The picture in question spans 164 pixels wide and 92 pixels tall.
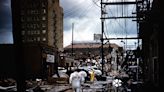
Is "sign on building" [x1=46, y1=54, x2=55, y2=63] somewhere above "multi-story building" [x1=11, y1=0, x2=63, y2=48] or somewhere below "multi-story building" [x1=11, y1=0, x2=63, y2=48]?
below

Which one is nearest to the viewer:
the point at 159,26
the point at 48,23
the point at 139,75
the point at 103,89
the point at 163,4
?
the point at 163,4

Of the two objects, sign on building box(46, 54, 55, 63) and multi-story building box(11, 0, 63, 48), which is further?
multi-story building box(11, 0, 63, 48)

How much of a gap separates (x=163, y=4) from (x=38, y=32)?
124 metres

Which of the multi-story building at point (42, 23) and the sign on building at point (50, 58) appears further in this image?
the multi-story building at point (42, 23)

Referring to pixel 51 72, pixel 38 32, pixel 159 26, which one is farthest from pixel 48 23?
pixel 159 26

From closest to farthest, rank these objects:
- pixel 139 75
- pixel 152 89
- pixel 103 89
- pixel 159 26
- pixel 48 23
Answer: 1. pixel 159 26
2. pixel 152 89
3. pixel 103 89
4. pixel 139 75
5. pixel 48 23

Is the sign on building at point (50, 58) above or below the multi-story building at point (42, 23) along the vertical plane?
below

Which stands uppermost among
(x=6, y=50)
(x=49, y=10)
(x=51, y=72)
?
(x=49, y=10)

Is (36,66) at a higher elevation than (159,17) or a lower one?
lower

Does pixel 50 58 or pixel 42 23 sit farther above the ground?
pixel 42 23

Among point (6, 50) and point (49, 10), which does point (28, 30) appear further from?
point (6, 50)

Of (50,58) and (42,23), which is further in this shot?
(42,23)

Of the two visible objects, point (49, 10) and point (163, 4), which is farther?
point (49, 10)

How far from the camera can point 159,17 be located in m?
15.4
